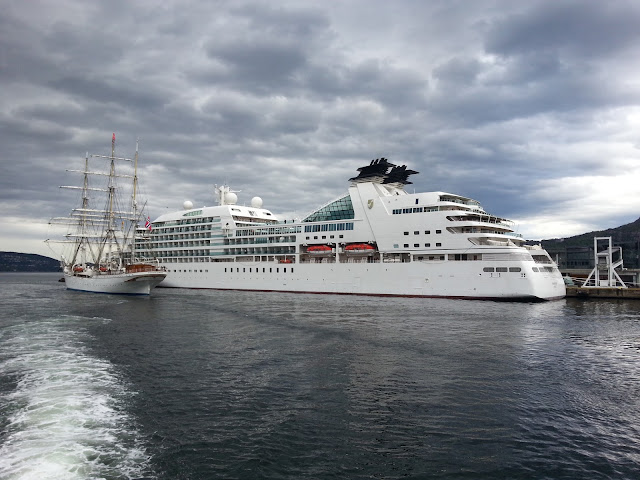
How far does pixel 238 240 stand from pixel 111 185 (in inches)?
1178

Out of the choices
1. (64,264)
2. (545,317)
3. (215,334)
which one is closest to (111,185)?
(64,264)

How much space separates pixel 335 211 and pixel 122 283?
1426 inches

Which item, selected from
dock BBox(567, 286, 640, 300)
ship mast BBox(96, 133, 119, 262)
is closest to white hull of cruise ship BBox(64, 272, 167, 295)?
ship mast BBox(96, 133, 119, 262)

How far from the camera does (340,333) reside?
28344mm

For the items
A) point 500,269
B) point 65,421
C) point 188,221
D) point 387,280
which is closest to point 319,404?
point 65,421

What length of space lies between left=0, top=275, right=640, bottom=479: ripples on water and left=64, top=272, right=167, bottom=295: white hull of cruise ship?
3423 cm

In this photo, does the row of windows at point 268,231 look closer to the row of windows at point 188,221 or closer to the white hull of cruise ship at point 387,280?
the white hull of cruise ship at point 387,280

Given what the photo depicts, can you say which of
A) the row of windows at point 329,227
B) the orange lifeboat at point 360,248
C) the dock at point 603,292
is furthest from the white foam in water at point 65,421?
the dock at point 603,292

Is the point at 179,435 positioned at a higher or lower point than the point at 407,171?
lower

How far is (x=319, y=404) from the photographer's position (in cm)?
1455

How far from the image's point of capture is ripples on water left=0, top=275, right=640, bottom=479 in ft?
34.8

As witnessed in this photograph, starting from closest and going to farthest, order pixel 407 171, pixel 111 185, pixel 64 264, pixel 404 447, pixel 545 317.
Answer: pixel 404 447 → pixel 545 317 → pixel 407 171 → pixel 111 185 → pixel 64 264

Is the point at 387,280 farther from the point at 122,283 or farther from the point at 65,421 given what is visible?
the point at 65,421

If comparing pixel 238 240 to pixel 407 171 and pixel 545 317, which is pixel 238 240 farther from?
pixel 545 317
